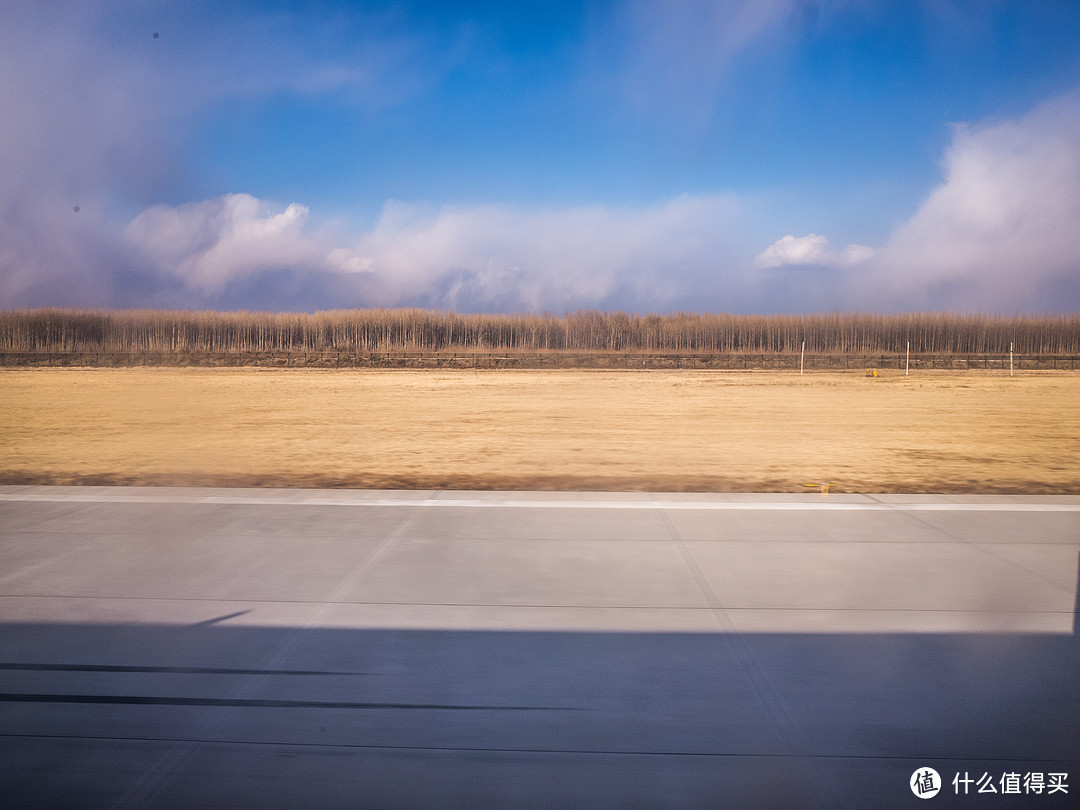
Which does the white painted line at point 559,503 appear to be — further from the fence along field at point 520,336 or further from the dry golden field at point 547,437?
the fence along field at point 520,336

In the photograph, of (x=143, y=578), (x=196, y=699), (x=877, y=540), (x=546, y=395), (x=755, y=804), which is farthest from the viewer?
(x=546, y=395)

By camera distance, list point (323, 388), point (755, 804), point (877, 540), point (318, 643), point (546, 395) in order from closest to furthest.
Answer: point (755, 804), point (318, 643), point (877, 540), point (546, 395), point (323, 388)

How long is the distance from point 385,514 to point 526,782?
391 centimetres

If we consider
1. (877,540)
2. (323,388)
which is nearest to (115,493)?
(877,540)

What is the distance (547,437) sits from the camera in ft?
39.9

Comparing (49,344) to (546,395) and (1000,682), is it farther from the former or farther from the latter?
(1000,682)

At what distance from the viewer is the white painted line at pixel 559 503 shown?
→ 643 centimetres

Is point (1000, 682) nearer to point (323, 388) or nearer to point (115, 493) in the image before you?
point (115, 493)

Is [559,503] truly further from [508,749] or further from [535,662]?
[508,749]

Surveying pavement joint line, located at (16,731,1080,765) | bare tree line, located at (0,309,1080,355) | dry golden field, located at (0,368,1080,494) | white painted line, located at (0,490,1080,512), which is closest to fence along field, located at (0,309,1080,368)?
bare tree line, located at (0,309,1080,355)

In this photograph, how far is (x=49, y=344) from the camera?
48844mm

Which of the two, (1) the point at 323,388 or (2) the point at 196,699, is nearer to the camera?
(2) the point at 196,699

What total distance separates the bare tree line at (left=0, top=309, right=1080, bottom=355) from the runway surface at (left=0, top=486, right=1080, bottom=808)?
44872mm

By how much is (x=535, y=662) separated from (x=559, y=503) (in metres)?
3.25
